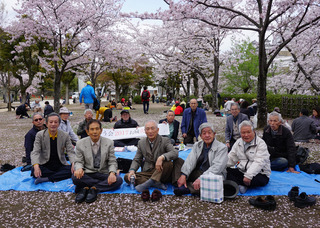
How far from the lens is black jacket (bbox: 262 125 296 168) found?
4797 mm

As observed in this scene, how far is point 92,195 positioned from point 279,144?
364 centimetres

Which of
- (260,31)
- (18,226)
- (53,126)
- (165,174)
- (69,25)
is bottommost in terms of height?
(18,226)

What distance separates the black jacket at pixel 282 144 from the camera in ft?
15.7

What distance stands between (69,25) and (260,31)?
963cm

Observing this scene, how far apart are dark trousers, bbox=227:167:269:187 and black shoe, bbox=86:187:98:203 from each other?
6.95 feet

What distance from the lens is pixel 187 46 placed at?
20078 mm

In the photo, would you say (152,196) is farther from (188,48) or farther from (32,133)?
(188,48)

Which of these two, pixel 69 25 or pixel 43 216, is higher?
pixel 69 25

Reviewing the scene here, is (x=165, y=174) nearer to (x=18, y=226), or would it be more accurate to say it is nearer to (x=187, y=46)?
(x=18, y=226)

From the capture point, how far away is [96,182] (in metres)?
4.08

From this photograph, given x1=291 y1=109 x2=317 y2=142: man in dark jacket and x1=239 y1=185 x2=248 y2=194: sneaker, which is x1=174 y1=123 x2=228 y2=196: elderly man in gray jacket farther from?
x1=291 y1=109 x2=317 y2=142: man in dark jacket

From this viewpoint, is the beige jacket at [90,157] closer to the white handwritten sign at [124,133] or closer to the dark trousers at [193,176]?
the dark trousers at [193,176]

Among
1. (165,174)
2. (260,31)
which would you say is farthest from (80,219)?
(260,31)

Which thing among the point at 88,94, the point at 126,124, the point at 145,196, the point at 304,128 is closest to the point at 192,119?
the point at 126,124
